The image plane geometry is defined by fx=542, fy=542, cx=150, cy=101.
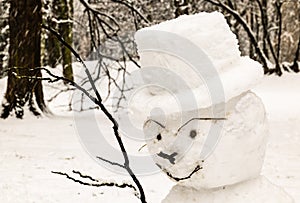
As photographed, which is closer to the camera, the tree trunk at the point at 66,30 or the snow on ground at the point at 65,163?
the snow on ground at the point at 65,163

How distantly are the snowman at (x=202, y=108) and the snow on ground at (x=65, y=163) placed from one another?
10.5 feet

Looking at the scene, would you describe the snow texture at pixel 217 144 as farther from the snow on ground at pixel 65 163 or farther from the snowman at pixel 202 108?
the snow on ground at pixel 65 163

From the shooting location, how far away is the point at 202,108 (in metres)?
3.50

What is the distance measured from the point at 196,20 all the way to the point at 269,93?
16.3 metres

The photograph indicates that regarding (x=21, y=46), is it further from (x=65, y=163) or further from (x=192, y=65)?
(x=192, y=65)

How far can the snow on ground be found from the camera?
7.03 metres

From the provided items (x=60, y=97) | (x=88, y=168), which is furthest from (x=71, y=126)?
(x=60, y=97)

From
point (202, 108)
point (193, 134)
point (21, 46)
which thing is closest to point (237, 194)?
point (193, 134)

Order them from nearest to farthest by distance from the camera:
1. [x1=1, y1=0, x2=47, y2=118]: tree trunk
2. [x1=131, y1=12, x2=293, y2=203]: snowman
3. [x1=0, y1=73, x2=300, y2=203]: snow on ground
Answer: [x1=131, y1=12, x2=293, y2=203]: snowman, [x1=0, y1=73, x2=300, y2=203]: snow on ground, [x1=1, y1=0, x2=47, y2=118]: tree trunk

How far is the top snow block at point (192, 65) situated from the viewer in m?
3.52

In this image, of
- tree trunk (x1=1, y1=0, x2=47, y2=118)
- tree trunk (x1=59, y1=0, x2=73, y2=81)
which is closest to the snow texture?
tree trunk (x1=1, y1=0, x2=47, y2=118)

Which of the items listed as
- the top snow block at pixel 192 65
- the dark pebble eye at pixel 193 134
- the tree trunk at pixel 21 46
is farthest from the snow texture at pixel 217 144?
the tree trunk at pixel 21 46

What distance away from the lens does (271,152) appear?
403 inches

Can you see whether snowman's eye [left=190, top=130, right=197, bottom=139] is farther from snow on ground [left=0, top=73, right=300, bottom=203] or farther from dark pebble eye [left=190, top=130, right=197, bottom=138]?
snow on ground [left=0, top=73, right=300, bottom=203]
